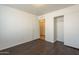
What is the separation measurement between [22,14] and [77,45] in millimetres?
3031

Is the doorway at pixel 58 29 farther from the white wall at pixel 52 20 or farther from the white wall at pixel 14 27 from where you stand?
the white wall at pixel 14 27

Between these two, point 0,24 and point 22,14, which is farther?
point 22,14

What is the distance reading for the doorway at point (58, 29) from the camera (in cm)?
404

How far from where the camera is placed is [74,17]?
2828mm

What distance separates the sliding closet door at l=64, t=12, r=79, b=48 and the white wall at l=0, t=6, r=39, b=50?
2215 millimetres

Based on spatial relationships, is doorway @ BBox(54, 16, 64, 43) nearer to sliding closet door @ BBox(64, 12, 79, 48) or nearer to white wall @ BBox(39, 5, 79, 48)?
white wall @ BBox(39, 5, 79, 48)

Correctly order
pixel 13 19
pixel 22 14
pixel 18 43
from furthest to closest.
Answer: pixel 22 14, pixel 18 43, pixel 13 19

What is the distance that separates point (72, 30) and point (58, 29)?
1373 mm

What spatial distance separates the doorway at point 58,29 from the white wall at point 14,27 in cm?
151

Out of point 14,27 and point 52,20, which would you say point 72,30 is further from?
point 14,27

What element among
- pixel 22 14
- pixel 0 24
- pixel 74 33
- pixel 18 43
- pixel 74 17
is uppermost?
pixel 22 14
